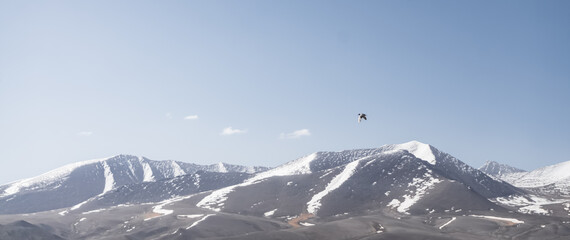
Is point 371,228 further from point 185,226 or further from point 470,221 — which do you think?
point 185,226

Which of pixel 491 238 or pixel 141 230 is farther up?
pixel 141 230

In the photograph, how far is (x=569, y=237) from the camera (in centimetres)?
15562

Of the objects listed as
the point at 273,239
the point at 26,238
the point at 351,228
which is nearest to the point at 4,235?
the point at 26,238

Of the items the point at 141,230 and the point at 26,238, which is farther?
the point at 141,230

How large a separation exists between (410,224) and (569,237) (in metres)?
52.2

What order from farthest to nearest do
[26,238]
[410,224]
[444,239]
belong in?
[410,224], [26,238], [444,239]

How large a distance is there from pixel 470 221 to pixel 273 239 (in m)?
89.5

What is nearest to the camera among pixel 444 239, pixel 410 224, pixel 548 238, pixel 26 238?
pixel 444 239

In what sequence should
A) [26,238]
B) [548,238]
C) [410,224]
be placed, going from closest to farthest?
1. [548,238]
2. [26,238]
3. [410,224]

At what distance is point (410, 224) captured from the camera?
603ft

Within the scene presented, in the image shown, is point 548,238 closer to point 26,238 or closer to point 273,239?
point 273,239

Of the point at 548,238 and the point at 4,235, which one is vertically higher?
the point at 4,235

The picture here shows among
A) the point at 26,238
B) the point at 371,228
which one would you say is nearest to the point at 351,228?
the point at 371,228

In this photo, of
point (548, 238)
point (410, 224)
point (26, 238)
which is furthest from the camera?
point (410, 224)
